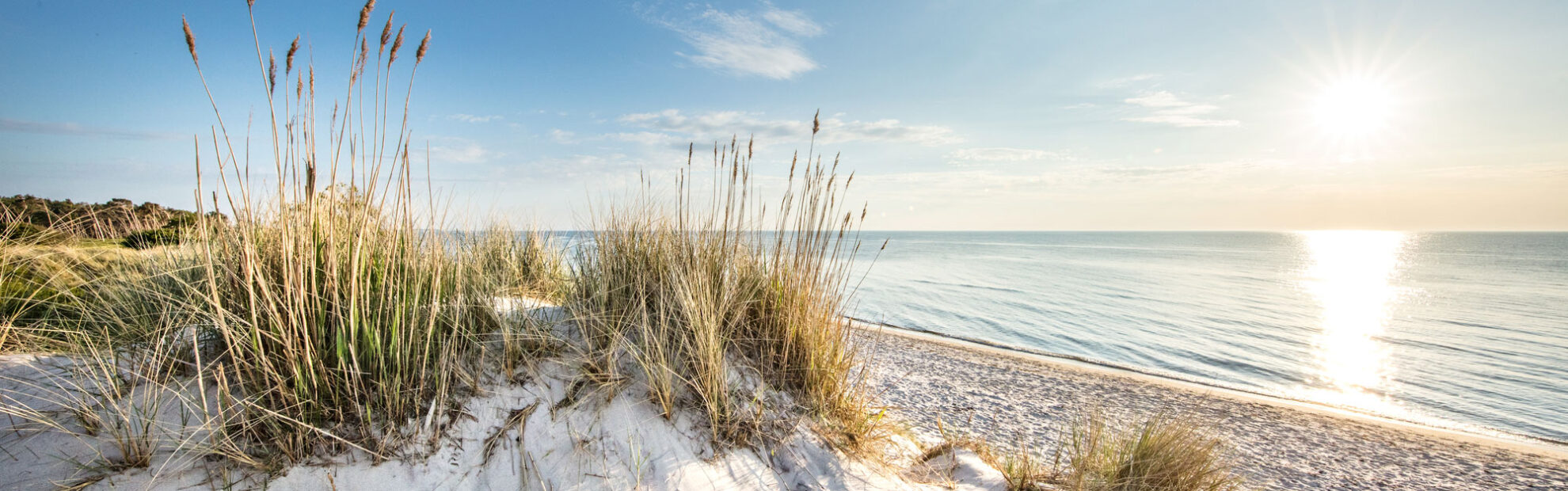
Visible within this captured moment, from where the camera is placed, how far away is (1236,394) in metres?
8.02

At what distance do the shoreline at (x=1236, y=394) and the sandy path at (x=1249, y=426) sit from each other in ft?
0.19

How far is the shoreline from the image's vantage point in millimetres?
6406

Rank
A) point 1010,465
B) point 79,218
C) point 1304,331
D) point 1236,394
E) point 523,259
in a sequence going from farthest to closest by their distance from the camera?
point 1304,331 < point 1236,394 < point 523,259 < point 79,218 < point 1010,465

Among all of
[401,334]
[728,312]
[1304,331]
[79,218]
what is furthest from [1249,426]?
[79,218]

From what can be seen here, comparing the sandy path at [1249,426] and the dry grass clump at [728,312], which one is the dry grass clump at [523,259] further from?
the sandy path at [1249,426]

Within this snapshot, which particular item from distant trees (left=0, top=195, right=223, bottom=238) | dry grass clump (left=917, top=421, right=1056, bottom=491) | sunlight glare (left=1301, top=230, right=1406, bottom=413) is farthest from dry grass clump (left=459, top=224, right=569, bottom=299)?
sunlight glare (left=1301, top=230, right=1406, bottom=413)

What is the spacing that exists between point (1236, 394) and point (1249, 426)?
2.17 metres

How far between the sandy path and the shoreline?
6 cm

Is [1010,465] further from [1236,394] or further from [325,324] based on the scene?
[1236,394]

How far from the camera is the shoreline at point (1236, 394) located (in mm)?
6406

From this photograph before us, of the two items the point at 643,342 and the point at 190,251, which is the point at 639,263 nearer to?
the point at 643,342

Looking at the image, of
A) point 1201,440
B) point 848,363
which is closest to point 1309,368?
point 1201,440

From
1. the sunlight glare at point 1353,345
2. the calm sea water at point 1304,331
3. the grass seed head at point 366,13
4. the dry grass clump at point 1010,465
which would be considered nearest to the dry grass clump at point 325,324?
the grass seed head at point 366,13

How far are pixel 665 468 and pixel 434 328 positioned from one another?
1.46m
